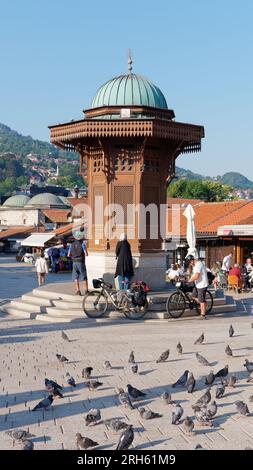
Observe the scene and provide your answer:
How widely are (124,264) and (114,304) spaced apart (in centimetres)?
116

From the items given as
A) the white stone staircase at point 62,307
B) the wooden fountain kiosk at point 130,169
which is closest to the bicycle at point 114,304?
the white stone staircase at point 62,307

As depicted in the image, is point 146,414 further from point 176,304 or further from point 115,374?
point 176,304

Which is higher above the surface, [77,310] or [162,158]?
[162,158]

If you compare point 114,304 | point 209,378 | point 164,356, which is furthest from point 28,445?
point 114,304

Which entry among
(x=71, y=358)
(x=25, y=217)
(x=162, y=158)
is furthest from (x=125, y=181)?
(x=25, y=217)

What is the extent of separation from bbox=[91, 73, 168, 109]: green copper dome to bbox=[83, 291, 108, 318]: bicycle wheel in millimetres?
5220

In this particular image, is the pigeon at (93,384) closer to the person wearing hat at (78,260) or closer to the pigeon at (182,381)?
the pigeon at (182,381)

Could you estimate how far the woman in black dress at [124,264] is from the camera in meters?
13.7

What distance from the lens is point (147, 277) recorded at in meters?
15.2

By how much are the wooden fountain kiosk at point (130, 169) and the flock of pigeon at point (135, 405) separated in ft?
22.1

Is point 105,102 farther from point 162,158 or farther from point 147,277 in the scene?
point 147,277

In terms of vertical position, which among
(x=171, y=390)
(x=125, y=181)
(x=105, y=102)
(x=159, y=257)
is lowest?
(x=171, y=390)

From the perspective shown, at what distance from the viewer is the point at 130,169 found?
1522 centimetres

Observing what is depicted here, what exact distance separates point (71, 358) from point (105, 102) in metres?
8.35
